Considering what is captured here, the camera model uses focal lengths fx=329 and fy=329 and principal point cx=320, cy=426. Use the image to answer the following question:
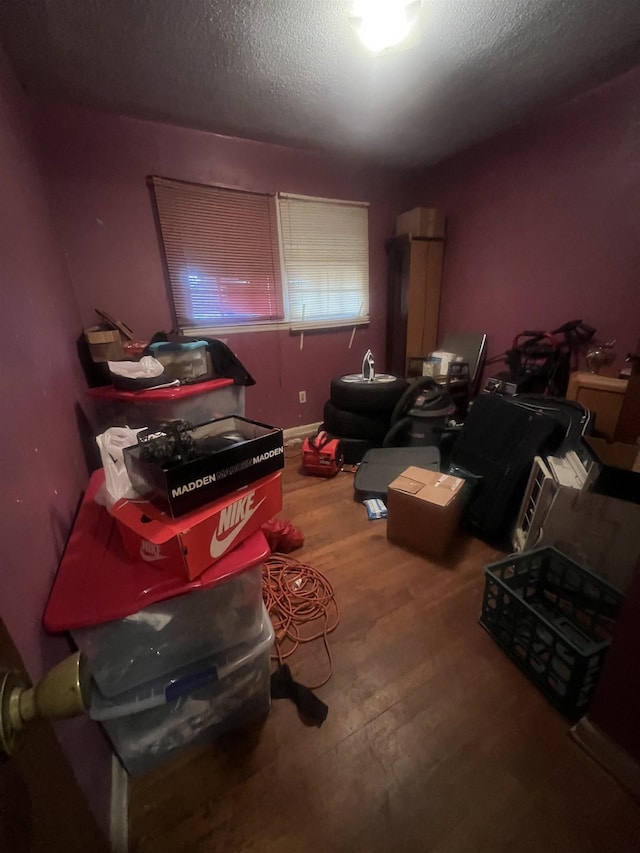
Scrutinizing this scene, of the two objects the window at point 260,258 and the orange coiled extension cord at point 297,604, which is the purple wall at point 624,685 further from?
the window at point 260,258

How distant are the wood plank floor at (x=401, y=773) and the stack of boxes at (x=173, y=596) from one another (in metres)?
0.14

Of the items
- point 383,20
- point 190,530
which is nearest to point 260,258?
point 383,20

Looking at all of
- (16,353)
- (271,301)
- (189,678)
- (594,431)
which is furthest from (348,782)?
(271,301)

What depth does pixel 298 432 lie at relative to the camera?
322 centimetres

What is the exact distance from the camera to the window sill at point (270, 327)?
8.44 ft

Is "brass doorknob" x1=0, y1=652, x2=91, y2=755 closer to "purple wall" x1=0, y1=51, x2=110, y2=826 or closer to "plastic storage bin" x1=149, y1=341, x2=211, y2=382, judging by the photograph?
"purple wall" x1=0, y1=51, x2=110, y2=826

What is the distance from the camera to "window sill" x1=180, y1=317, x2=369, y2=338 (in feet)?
8.44

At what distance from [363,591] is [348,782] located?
65cm

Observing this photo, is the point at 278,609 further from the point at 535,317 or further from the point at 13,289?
the point at 535,317

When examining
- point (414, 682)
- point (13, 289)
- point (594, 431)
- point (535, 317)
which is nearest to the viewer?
point (13, 289)

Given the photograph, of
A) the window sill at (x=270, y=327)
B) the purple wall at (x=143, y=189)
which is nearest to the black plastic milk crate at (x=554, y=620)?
the purple wall at (x=143, y=189)

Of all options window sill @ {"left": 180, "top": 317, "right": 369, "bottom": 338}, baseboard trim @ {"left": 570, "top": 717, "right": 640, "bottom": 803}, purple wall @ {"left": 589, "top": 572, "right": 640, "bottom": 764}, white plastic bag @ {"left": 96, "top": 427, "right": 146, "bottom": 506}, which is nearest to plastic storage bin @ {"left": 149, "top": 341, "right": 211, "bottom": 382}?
window sill @ {"left": 180, "top": 317, "right": 369, "bottom": 338}

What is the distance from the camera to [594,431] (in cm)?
199

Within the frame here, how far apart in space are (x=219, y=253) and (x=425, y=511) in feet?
7.67
